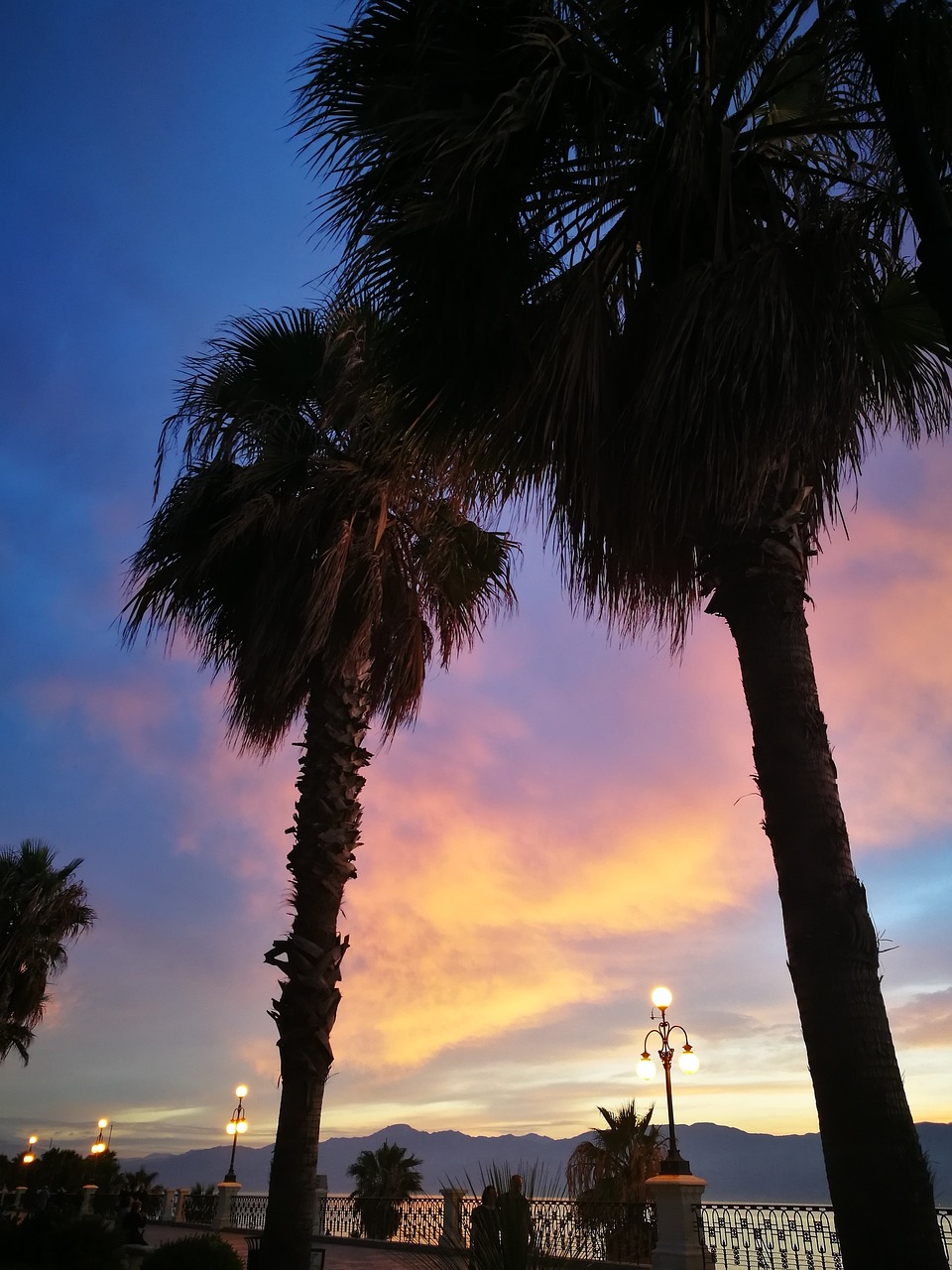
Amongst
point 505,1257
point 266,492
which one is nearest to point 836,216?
A: point 505,1257

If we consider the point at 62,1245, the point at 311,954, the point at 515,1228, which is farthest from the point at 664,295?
the point at 62,1245

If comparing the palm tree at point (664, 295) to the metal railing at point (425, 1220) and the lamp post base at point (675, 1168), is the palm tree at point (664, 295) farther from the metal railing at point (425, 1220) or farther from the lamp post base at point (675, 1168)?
the lamp post base at point (675, 1168)

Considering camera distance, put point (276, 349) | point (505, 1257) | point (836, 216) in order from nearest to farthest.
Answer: point (505, 1257) → point (836, 216) → point (276, 349)

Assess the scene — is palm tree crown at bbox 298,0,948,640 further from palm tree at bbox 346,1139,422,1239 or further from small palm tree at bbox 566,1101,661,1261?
palm tree at bbox 346,1139,422,1239

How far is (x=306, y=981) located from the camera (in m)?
7.87

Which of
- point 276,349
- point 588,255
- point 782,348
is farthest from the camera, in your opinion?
point 276,349

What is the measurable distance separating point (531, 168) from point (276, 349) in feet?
18.1

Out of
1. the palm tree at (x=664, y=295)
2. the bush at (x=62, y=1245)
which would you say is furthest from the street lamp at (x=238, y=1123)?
the palm tree at (x=664, y=295)

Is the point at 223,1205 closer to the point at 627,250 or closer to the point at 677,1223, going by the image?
the point at 677,1223

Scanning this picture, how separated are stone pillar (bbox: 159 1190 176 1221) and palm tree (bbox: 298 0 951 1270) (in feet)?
100

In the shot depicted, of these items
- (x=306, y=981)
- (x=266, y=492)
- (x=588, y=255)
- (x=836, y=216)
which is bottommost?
(x=306, y=981)

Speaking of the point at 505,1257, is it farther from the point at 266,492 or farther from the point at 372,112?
the point at 266,492

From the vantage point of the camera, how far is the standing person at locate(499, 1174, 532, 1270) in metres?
3.28

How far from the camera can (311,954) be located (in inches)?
313
